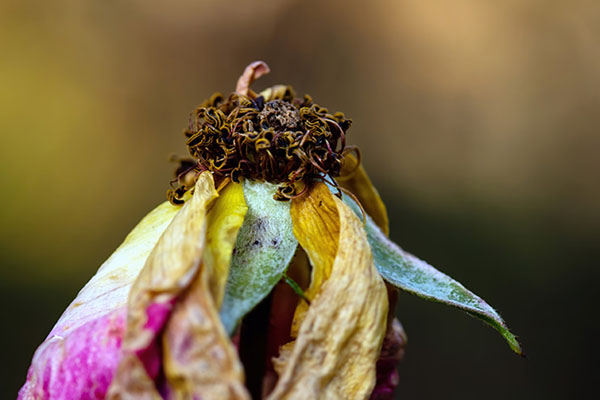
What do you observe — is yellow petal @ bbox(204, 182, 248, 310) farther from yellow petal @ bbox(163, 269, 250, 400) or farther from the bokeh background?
the bokeh background

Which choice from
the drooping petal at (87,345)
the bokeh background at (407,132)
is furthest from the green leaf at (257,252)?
the bokeh background at (407,132)

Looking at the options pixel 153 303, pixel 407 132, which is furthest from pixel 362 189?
pixel 407 132

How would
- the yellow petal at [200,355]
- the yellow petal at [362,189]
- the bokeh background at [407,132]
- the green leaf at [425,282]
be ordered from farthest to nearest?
the bokeh background at [407,132]
the yellow petal at [362,189]
the green leaf at [425,282]
the yellow petal at [200,355]

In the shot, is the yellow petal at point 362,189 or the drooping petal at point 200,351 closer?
the drooping petal at point 200,351

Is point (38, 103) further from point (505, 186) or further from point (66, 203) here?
point (505, 186)

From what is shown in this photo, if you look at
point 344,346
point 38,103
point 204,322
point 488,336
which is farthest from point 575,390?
point 38,103

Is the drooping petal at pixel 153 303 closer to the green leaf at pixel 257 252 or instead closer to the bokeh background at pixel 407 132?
the green leaf at pixel 257 252
